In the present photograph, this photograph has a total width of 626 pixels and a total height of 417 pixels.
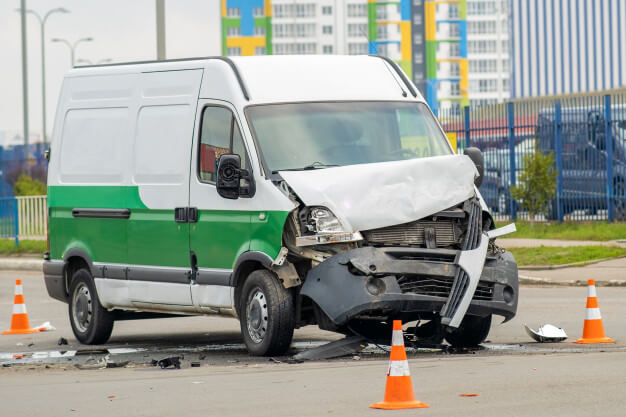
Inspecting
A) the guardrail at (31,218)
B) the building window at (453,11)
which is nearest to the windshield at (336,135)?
the guardrail at (31,218)

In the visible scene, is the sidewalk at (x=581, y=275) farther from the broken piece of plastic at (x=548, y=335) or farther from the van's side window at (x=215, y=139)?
the van's side window at (x=215, y=139)

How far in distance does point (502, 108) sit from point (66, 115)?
16917mm

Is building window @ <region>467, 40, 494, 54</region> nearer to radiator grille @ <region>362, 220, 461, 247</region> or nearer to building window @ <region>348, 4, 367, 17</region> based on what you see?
building window @ <region>348, 4, 367, 17</region>

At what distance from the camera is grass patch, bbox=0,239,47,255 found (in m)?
31.4

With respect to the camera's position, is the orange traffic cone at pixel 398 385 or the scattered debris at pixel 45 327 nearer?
the orange traffic cone at pixel 398 385

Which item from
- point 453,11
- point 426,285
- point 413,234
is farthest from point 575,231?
point 453,11

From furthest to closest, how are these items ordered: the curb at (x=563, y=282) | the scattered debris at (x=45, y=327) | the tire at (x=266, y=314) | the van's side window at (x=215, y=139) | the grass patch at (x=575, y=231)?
1. the grass patch at (x=575, y=231)
2. the curb at (x=563, y=282)
3. the scattered debris at (x=45, y=327)
4. the van's side window at (x=215, y=139)
5. the tire at (x=266, y=314)

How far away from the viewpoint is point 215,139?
38.9 feet

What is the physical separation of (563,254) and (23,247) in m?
14.8

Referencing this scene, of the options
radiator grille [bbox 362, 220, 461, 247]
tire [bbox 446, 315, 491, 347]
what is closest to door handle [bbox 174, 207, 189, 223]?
radiator grille [bbox 362, 220, 461, 247]

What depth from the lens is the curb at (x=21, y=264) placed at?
28070 millimetres

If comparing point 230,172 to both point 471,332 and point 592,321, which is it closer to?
point 471,332

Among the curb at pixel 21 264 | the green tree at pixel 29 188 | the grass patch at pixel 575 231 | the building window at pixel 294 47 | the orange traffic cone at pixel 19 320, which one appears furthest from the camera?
the building window at pixel 294 47

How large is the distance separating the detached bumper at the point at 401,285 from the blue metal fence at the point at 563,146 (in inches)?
647
